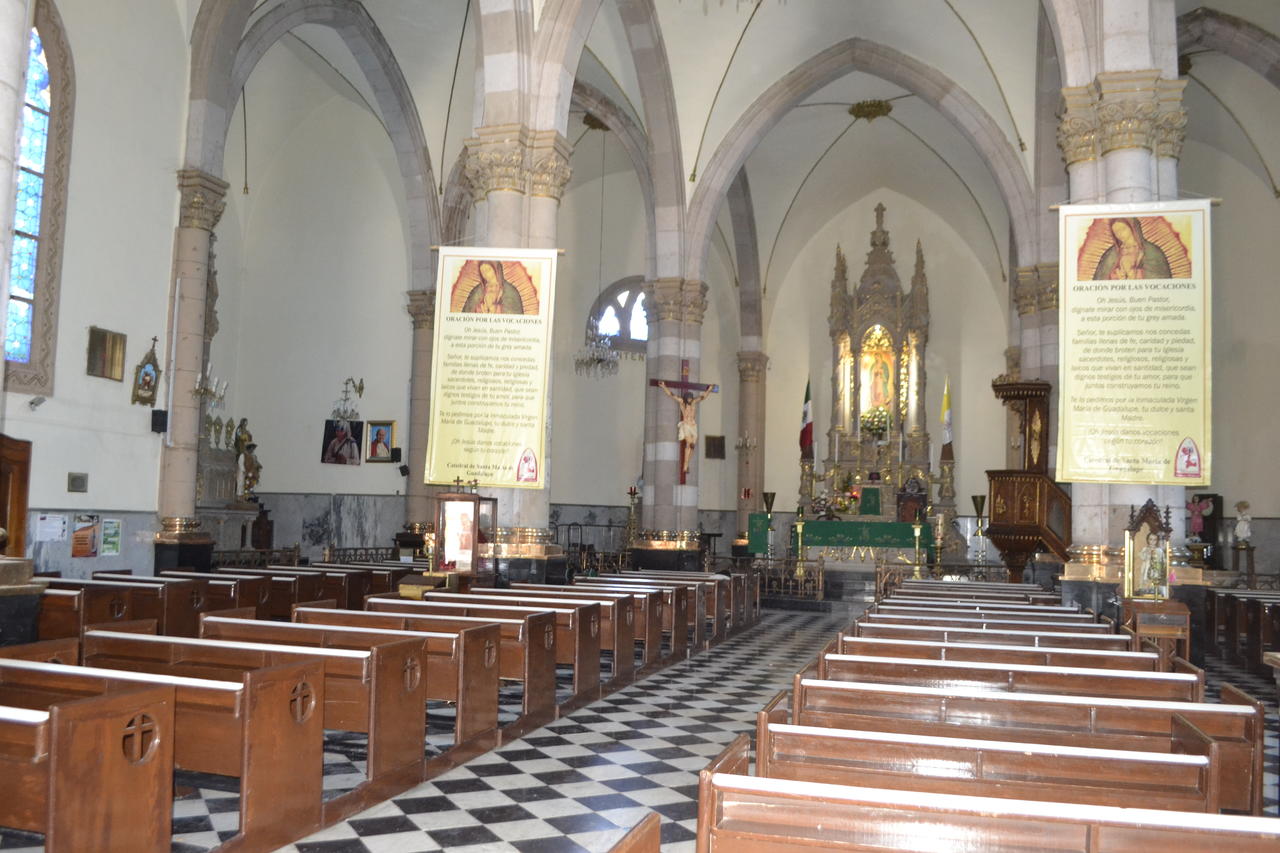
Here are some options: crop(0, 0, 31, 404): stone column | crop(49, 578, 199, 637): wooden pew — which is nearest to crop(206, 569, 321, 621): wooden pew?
crop(49, 578, 199, 637): wooden pew

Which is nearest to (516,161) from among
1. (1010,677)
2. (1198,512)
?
(1010,677)

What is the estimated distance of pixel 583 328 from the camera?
25.5 metres

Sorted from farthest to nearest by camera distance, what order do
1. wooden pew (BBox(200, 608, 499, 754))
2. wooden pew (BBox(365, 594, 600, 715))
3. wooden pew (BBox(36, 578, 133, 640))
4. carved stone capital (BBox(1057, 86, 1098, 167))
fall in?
carved stone capital (BBox(1057, 86, 1098, 167)), wooden pew (BBox(365, 594, 600, 715)), wooden pew (BBox(36, 578, 133, 640)), wooden pew (BBox(200, 608, 499, 754))

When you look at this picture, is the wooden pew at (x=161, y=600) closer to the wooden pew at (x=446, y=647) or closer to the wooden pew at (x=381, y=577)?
the wooden pew at (x=446, y=647)

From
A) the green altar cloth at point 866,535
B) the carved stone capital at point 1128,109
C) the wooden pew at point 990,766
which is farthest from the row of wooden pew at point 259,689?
the green altar cloth at point 866,535

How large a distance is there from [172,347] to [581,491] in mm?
12163

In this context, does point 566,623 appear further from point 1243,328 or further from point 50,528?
point 1243,328

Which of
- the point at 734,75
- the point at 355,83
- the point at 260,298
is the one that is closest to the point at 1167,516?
the point at 734,75

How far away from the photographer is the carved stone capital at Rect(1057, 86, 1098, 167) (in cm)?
1032

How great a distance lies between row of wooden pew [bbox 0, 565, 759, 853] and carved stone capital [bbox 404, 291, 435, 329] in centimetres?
999

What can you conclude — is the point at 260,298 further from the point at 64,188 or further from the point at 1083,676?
the point at 1083,676

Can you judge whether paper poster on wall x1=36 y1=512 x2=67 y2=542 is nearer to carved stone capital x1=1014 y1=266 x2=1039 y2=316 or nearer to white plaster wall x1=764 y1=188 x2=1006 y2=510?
carved stone capital x1=1014 y1=266 x2=1039 y2=316

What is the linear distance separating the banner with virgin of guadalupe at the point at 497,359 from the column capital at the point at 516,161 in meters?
1.64

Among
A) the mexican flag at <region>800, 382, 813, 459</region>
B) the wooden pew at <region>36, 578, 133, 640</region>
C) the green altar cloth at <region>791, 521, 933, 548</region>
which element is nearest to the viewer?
the wooden pew at <region>36, 578, 133, 640</region>
